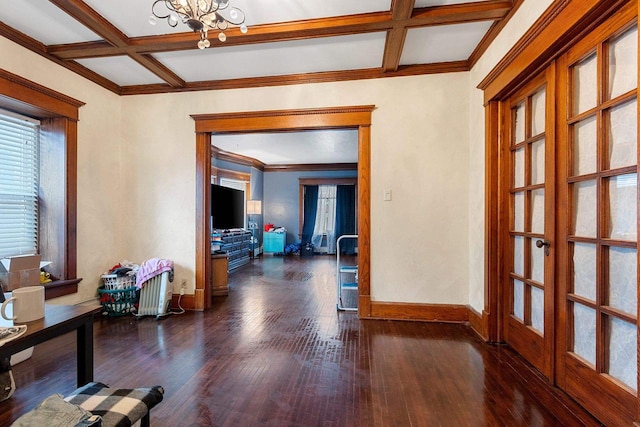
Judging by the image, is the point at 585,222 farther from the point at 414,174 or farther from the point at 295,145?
the point at 295,145

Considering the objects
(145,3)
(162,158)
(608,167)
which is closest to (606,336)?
(608,167)

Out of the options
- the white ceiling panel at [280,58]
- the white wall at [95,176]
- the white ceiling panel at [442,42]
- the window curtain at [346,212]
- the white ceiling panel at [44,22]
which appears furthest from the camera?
the window curtain at [346,212]

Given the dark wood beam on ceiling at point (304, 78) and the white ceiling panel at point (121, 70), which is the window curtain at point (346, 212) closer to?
the dark wood beam on ceiling at point (304, 78)

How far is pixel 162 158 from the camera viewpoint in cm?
358

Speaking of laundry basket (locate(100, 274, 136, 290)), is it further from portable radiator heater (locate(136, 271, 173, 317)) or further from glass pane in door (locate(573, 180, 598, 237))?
glass pane in door (locate(573, 180, 598, 237))

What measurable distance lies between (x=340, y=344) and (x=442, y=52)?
278 centimetres

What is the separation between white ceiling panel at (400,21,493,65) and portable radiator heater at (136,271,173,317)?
11.0 ft

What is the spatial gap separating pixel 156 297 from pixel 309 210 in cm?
599

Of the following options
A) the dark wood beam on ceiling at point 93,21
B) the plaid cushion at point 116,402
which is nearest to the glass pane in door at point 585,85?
the plaid cushion at point 116,402

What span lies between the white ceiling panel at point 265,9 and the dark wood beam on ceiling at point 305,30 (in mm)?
49

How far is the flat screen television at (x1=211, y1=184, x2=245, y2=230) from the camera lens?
5.46 meters

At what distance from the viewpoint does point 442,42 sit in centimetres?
265

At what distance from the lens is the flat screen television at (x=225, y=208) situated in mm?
5465

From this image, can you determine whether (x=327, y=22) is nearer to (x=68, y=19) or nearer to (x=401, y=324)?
(x=68, y=19)
